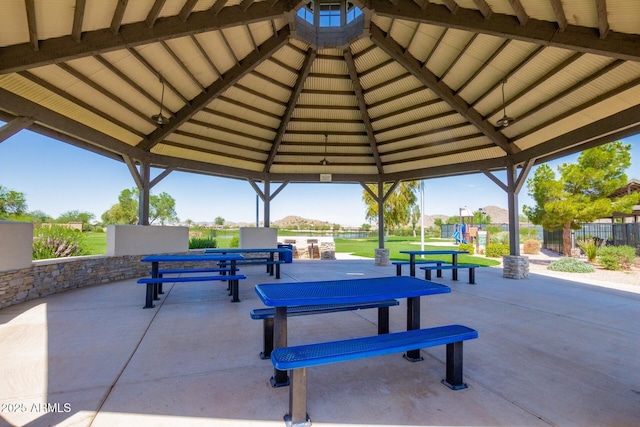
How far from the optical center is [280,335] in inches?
101

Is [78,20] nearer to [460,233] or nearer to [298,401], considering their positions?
[298,401]

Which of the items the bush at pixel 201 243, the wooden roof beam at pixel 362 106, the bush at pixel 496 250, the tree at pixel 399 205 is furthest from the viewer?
the tree at pixel 399 205

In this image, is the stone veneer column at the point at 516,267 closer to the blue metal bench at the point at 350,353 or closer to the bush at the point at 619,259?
the bush at the point at 619,259

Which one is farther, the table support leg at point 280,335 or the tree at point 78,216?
the tree at point 78,216

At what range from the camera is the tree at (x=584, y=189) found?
45.9 ft

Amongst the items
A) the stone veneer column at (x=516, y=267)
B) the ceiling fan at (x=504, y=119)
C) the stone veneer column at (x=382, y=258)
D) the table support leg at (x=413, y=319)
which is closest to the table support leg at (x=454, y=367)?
the table support leg at (x=413, y=319)

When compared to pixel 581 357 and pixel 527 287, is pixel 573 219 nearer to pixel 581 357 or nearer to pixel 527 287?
pixel 527 287

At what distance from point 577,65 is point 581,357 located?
530cm

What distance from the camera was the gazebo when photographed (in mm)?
4312

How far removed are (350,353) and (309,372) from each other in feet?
3.04

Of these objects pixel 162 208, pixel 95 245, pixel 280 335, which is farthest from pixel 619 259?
pixel 162 208

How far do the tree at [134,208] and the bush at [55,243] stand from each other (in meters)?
36.3

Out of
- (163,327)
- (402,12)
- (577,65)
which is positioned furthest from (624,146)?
(163,327)

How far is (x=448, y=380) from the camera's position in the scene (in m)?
2.69
